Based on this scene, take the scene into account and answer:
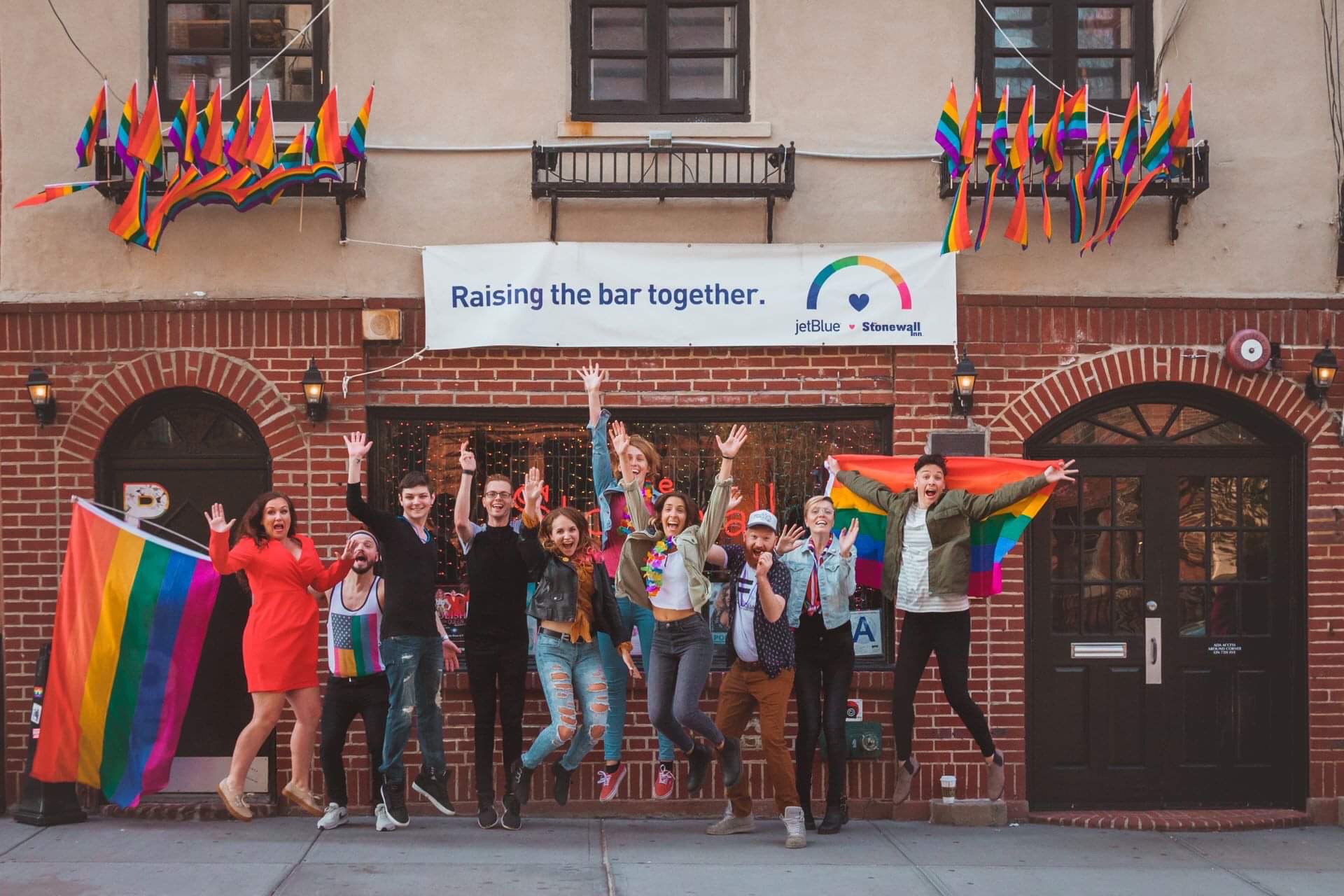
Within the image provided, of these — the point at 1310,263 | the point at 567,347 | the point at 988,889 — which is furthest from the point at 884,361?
the point at 988,889

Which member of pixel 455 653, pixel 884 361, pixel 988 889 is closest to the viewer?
pixel 988 889

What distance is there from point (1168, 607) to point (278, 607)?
17.8ft

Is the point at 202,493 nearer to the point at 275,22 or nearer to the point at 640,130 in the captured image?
the point at 275,22

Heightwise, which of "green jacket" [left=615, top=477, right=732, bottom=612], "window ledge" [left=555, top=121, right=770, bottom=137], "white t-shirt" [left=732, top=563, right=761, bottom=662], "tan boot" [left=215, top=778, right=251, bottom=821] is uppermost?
"window ledge" [left=555, top=121, right=770, bottom=137]

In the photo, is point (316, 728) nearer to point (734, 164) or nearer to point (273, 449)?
point (273, 449)

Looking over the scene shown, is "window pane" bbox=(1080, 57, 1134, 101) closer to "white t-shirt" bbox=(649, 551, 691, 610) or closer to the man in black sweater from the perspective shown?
"white t-shirt" bbox=(649, 551, 691, 610)

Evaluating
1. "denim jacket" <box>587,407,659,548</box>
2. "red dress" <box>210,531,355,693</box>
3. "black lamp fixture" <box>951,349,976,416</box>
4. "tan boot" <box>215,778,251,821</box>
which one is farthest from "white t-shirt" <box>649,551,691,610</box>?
"tan boot" <box>215,778,251,821</box>

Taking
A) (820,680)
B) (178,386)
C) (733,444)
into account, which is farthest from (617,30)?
(820,680)

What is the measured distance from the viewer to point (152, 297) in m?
8.83

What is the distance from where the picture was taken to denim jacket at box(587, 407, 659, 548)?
8273 millimetres

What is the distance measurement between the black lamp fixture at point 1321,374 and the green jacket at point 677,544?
3.81 meters

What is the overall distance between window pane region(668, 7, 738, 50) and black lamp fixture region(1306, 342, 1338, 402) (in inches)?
162

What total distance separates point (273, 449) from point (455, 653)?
170cm

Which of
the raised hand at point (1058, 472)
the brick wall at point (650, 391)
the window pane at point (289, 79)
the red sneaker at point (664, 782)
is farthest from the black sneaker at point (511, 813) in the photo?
the window pane at point (289, 79)
